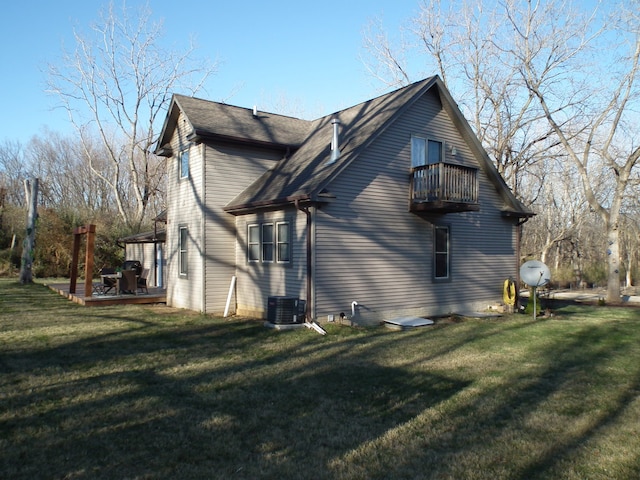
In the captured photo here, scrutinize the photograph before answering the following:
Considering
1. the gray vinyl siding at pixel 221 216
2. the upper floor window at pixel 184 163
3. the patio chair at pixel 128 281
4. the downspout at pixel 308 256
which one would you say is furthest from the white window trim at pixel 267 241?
the patio chair at pixel 128 281

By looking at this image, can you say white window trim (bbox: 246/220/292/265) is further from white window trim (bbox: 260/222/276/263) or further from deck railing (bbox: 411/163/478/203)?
deck railing (bbox: 411/163/478/203)

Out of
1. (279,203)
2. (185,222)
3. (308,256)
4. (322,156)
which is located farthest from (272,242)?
(185,222)

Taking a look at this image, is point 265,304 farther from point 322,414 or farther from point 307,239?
point 322,414

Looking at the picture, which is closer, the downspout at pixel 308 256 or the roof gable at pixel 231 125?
the downspout at pixel 308 256

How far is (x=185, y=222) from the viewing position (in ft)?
48.3

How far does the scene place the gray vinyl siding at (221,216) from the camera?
13.7 metres

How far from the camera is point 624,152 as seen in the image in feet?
90.5

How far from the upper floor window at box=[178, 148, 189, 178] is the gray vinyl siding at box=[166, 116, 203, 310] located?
15 cm

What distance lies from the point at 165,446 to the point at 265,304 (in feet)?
27.3

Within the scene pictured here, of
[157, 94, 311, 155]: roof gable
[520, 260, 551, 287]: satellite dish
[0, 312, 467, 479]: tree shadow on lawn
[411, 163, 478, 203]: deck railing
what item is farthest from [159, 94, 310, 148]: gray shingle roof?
[520, 260, 551, 287]: satellite dish

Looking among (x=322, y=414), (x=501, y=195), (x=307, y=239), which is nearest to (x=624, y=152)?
(x=501, y=195)

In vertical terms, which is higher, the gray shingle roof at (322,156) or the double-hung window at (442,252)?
the gray shingle roof at (322,156)

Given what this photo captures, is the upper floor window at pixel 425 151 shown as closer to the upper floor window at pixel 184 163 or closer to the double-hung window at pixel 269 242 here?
the double-hung window at pixel 269 242

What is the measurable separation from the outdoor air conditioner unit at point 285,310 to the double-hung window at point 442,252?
443 cm
